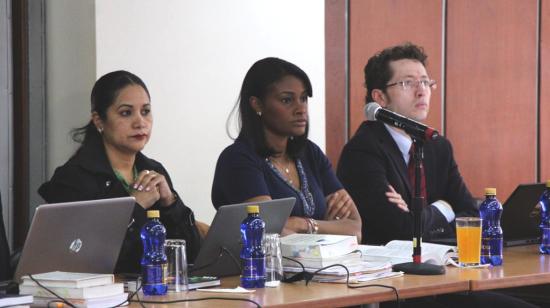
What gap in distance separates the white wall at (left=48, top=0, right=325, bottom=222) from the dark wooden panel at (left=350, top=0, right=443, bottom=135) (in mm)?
446

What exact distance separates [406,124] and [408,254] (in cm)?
52

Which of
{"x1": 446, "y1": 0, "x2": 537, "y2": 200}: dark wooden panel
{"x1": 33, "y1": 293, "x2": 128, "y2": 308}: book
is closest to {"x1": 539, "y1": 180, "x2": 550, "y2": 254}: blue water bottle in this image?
{"x1": 33, "y1": 293, "x2": 128, "y2": 308}: book

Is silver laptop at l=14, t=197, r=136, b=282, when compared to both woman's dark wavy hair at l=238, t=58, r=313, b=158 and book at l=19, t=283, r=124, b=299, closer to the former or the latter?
book at l=19, t=283, r=124, b=299

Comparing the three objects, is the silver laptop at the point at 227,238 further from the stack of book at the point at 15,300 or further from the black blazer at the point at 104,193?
the stack of book at the point at 15,300

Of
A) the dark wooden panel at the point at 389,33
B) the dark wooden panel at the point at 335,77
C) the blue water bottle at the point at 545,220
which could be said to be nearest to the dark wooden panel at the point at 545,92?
the dark wooden panel at the point at 389,33

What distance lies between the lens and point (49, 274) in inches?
89.4

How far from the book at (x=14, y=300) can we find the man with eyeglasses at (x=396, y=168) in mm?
1940

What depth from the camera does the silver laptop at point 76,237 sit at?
2260mm

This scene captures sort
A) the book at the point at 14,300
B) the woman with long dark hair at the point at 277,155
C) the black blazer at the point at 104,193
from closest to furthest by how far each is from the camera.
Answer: the book at the point at 14,300 → the black blazer at the point at 104,193 → the woman with long dark hair at the point at 277,155

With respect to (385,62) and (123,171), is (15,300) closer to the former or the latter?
(123,171)

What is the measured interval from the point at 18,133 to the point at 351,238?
1873 millimetres

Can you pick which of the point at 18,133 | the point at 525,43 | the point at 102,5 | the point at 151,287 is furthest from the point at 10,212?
the point at 525,43

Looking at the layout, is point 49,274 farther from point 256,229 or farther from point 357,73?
point 357,73

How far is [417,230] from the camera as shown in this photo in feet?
9.04
